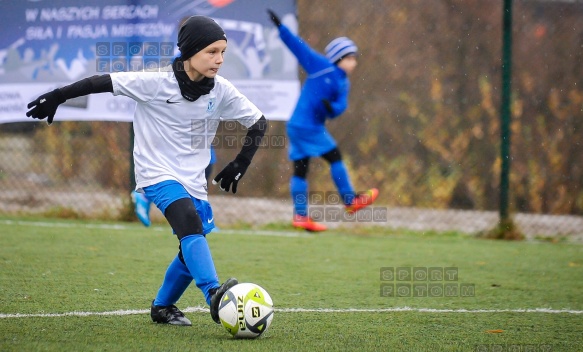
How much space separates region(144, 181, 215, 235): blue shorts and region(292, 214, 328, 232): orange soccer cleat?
15.3 feet

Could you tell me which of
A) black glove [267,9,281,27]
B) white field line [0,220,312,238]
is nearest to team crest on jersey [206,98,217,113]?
black glove [267,9,281,27]

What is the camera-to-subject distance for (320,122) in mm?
8906

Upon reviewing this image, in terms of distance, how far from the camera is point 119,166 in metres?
10.7

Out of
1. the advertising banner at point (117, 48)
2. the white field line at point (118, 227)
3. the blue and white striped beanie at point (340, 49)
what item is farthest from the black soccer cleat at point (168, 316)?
the blue and white striped beanie at point (340, 49)

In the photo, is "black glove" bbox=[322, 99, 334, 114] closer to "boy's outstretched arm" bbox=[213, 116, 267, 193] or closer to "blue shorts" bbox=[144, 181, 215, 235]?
"boy's outstretched arm" bbox=[213, 116, 267, 193]

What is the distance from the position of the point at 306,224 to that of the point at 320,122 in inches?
41.3

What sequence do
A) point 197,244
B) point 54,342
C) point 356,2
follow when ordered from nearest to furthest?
point 54,342 → point 197,244 → point 356,2

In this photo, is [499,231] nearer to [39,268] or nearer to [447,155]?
[447,155]

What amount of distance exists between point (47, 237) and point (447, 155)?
525 centimetres

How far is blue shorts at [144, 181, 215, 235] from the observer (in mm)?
4090

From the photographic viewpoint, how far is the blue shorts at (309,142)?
8.82 metres

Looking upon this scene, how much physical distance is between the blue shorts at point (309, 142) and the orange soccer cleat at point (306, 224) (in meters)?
0.61

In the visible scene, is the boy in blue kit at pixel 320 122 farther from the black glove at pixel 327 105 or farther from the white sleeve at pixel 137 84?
the white sleeve at pixel 137 84

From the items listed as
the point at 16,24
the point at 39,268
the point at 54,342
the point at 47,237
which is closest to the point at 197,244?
the point at 54,342
